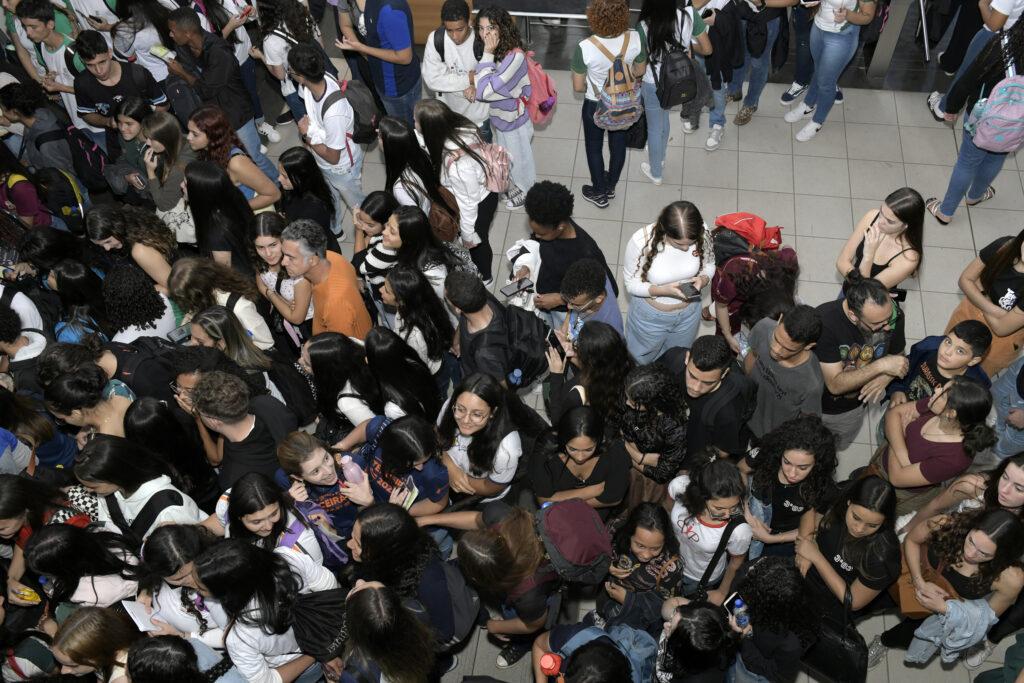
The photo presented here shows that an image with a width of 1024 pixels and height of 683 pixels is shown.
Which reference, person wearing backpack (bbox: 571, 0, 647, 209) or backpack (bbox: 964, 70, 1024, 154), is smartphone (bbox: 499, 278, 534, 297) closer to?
person wearing backpack (bbox: 571, 0, 647, 209)

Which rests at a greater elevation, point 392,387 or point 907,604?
point 392,387

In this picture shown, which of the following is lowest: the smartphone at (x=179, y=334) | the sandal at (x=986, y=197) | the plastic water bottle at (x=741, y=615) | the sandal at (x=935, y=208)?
the sandal at (x=935, y=208)

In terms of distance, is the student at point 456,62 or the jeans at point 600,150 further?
the jeans at point 600,150

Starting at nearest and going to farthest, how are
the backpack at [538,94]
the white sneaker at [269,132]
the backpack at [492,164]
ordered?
1. the backpack at [492,164]
2. the backpack at [538,94]
3. the white sneaker at [269,132]

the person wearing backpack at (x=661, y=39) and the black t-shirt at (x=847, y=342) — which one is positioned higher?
the person wearing backpack at (x=661, y=39)

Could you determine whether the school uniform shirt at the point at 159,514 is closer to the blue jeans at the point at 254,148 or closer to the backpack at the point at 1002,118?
the blue jeans at the point at 254,148

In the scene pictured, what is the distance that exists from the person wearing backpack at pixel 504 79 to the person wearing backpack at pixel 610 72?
417mm

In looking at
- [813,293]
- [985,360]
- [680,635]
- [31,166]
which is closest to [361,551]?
[680,635]

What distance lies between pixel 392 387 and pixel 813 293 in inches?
137

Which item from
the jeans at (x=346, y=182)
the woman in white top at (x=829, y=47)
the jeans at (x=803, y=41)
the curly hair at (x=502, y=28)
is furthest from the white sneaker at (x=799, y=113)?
the jeans at (x=346, y=182)

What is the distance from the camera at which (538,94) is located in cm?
586

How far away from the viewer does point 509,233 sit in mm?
6559

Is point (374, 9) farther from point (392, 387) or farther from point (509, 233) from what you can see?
point (392, 387)

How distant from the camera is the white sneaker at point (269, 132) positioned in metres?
7.32
